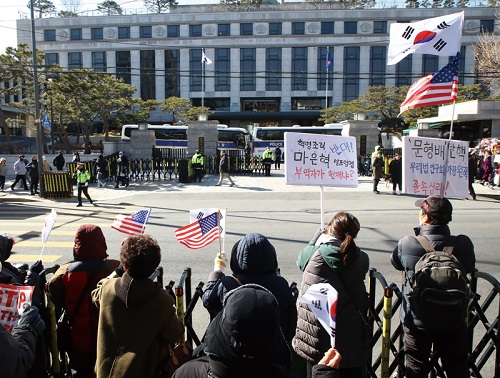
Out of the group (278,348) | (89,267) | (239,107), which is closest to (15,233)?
(89,267)

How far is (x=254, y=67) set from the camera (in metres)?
62.4

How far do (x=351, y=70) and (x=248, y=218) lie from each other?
5289 centimetres

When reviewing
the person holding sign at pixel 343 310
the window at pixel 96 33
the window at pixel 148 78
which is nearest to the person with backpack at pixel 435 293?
the person holding sign at pixel 343 310

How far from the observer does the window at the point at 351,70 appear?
200 feet

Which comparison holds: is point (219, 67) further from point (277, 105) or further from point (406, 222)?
point (406, 222)

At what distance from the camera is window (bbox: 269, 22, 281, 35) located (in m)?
62.0

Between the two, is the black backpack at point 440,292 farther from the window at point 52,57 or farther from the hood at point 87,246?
the window at point 52,57

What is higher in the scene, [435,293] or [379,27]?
[379,27]

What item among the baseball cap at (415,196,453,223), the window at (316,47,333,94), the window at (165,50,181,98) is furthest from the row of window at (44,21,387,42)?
the baseball cap at (415,196,453,223)

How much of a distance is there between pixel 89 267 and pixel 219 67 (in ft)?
204

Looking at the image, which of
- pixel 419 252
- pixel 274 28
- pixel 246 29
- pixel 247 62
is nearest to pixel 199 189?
pixel 419 252

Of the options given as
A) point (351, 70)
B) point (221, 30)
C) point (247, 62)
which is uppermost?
point (221, 30)

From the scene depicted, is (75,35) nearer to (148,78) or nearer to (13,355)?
(148,78)

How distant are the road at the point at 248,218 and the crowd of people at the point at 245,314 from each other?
1.86 meters
